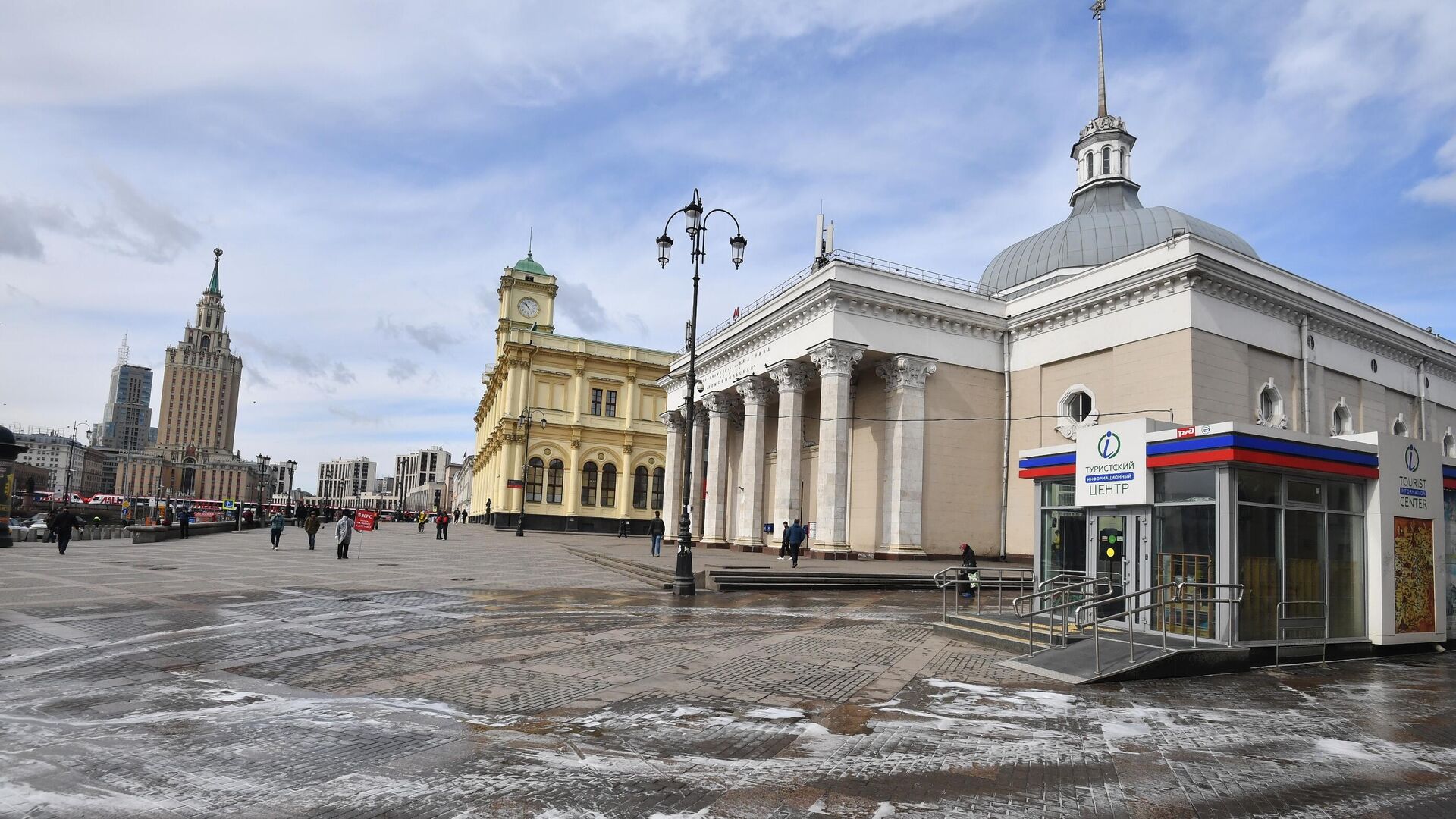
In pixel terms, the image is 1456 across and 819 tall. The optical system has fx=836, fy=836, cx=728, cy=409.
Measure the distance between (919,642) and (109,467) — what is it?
235188 millimetres

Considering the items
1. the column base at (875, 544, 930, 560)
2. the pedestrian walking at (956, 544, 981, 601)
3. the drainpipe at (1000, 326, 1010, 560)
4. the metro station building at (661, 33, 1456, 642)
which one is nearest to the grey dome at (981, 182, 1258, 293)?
the metro station building at (661, 33, 1456, 642)

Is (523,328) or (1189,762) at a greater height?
(523,328)

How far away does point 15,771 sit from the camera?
17.4 feet

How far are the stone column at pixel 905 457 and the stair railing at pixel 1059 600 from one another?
13.6 meters

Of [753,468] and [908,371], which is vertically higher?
[908,371]

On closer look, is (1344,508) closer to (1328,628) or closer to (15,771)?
(1328,628)

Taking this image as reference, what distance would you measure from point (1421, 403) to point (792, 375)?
86.8 ft

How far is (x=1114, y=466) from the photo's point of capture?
13.3 meters

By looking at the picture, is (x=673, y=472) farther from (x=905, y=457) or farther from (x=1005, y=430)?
(x=1005, y=430)

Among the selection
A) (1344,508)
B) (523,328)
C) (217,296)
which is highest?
(217,296)

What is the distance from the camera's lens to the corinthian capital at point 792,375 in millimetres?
33125

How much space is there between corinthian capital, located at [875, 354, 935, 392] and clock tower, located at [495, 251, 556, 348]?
41.9m

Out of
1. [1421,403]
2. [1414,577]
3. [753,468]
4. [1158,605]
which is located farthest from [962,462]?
[1158,605]

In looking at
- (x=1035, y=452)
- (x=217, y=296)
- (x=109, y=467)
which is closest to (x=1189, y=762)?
(x=1035, y=452)
